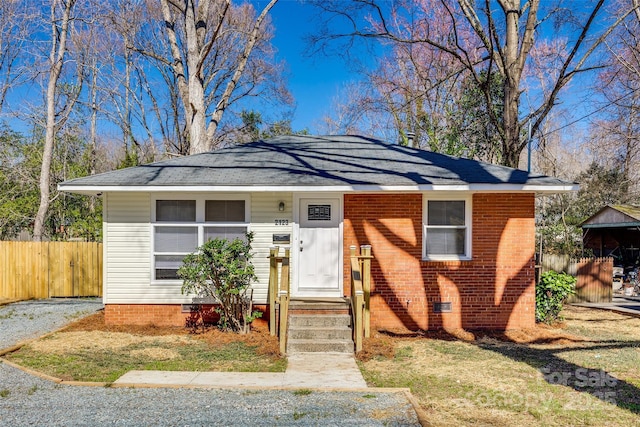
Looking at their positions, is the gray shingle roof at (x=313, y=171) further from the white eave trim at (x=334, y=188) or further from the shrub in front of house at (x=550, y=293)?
the shrub in front of house at (x=550, y=293)

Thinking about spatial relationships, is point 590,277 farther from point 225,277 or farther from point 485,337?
point 225,277

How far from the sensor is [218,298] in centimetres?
855

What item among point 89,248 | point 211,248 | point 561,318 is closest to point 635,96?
point 561,318

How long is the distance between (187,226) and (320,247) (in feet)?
8.79

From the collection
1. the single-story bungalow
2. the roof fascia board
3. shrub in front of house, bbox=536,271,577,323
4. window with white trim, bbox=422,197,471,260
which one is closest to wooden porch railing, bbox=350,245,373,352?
the single-story bungalow

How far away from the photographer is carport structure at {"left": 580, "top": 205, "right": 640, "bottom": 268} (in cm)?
1895

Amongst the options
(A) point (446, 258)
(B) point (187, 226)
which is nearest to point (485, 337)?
(A) point (446, 258)

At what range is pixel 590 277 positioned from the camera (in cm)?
1523

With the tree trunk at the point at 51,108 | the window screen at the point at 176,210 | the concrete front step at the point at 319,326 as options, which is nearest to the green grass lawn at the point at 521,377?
the concrete front step at the point at 319,326

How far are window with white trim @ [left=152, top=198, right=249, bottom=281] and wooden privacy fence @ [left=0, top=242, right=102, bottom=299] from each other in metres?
7.23

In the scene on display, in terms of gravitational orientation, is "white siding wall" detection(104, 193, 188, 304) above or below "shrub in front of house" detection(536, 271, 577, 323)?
above

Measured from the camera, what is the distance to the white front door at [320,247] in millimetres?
9594

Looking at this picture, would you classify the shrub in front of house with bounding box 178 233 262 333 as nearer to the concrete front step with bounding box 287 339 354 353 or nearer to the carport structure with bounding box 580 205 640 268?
the concrete front step with bounding box 287 339 354 353

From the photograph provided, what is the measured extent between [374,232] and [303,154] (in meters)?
2.99
